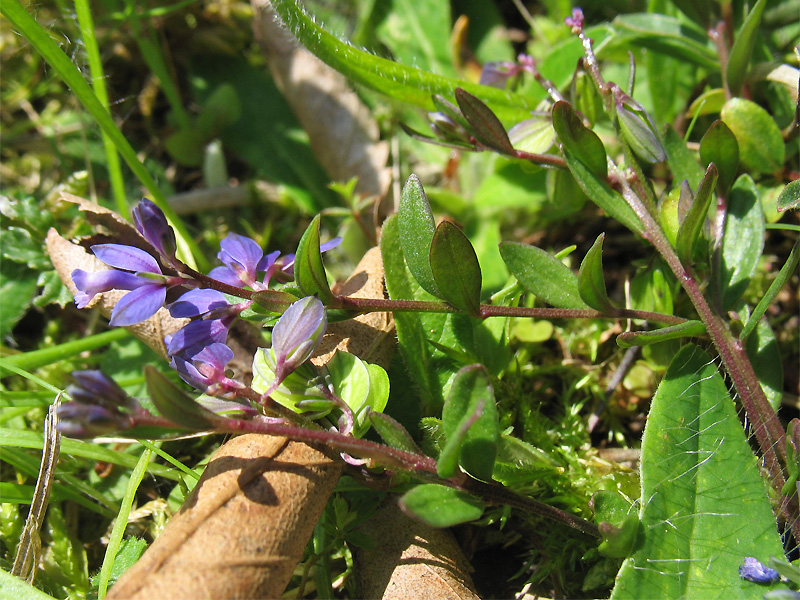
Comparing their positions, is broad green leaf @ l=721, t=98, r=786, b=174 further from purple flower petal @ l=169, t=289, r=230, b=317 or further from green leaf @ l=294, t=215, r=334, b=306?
purple flower petal @ l=169, t=289, r=230, b=317

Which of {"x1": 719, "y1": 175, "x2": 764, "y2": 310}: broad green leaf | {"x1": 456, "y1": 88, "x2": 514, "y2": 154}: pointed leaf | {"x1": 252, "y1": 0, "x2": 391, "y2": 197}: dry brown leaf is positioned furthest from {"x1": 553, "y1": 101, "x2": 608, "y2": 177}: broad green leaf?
{"x1": 252, "y1": 0, "x2": 391, "y2": 197}: dry brown leaf

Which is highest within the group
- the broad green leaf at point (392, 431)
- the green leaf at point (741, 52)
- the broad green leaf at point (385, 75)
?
the green leaf at point (741, 52)

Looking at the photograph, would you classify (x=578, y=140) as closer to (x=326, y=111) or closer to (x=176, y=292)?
(x=176, y=292)

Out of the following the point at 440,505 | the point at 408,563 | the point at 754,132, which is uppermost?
the point at 754,132

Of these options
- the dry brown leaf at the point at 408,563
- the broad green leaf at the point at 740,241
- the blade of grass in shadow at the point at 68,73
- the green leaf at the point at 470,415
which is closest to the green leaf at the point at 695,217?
the broad green leaf at the point at 740,241

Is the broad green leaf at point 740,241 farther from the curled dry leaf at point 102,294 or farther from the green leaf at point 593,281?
the curled dry leaf at point 102,294

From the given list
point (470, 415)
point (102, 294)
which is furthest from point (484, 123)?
point (102, 294)
